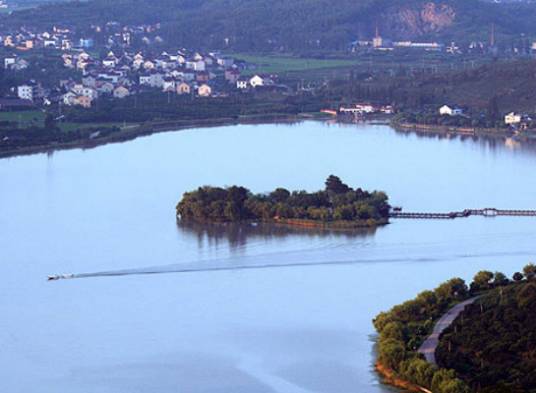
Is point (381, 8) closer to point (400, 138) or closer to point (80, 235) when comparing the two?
point (400, 138)

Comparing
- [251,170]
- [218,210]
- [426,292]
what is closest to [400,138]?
[251,170]

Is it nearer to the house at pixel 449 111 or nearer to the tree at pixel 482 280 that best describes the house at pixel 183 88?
the house at pixel 449 111

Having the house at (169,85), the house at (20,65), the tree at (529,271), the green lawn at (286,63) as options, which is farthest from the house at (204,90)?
the tree at (529,271)

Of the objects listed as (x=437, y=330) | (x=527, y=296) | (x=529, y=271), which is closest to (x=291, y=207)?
(x=529, y=271)

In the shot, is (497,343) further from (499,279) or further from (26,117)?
(26,117)

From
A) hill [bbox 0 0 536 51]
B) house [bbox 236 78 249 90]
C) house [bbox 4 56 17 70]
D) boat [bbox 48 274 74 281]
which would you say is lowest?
boat [bbox 48 274 74 281]

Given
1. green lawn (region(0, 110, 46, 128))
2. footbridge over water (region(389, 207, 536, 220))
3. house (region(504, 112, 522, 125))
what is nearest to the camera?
footbridge over water (region(389, 207, 536, 220))

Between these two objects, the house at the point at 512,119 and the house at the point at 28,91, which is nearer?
the house at the point at 512,119

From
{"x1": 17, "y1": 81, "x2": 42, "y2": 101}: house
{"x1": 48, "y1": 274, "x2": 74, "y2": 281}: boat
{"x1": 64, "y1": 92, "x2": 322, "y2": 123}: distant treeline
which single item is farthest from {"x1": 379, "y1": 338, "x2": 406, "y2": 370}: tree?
{"x1": 17, "y1": 81, "x2": 42, "y2": 101}: house

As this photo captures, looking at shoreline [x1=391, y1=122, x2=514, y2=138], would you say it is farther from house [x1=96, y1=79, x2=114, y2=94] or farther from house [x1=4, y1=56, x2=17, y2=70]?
house [x1=4, y1=56, x2=17, y2=70]
